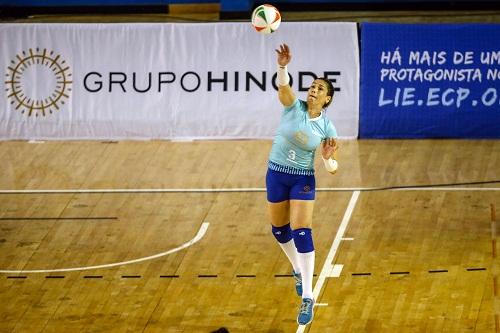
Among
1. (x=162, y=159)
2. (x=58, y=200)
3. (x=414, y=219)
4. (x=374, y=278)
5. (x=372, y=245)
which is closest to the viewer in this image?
(x=374, y=278)

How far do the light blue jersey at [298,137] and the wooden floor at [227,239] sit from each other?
170 cm

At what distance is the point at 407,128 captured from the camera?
847 inches

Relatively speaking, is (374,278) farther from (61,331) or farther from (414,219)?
(61,331)

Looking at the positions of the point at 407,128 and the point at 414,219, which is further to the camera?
the point at 407,128

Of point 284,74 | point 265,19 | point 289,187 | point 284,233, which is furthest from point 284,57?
point 284,233

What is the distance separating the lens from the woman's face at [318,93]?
13195 mm

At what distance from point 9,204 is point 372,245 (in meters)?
5.52

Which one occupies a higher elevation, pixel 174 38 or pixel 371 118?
pixel 174 38

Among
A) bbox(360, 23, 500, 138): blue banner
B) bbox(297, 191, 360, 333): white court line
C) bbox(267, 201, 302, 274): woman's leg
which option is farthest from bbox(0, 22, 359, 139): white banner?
bbox(267, 201, 302, 274): woman's leg

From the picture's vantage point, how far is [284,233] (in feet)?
45.2

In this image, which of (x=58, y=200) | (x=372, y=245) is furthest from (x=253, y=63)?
(x=372, y=245)

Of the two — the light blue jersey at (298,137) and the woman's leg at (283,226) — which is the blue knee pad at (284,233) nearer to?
the woman's leg at (283,226)

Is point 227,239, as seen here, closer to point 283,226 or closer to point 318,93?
point 283,226

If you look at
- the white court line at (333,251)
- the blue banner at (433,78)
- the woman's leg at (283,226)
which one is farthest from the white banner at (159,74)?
the woman's leg at (283,226)
